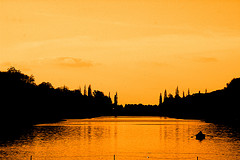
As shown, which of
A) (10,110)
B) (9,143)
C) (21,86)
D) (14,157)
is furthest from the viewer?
(21,86)

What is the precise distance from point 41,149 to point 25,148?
3.24 m

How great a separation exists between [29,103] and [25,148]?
113592mm

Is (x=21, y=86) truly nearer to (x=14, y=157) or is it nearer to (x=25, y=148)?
(x=25, y=148)

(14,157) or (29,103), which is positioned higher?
(29,103)

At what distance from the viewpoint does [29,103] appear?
637 feet

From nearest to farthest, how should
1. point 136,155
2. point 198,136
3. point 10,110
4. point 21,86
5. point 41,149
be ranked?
1. point 136,155
2. point 41,149
3. point 198,136
4. point 10,110
5. point 21,86

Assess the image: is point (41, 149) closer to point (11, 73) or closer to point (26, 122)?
point (26, 122)

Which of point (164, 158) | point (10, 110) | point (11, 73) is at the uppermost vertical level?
point (11, 73)

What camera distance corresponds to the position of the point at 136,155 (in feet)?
243

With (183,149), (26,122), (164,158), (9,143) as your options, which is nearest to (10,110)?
(26,122)

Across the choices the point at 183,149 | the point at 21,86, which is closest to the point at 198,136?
the point at 183,149

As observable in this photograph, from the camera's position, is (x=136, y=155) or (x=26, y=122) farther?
(x=26, y=122)

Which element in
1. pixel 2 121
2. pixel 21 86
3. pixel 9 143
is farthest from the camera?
pixel 21 86

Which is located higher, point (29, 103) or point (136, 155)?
point (29, 103)
